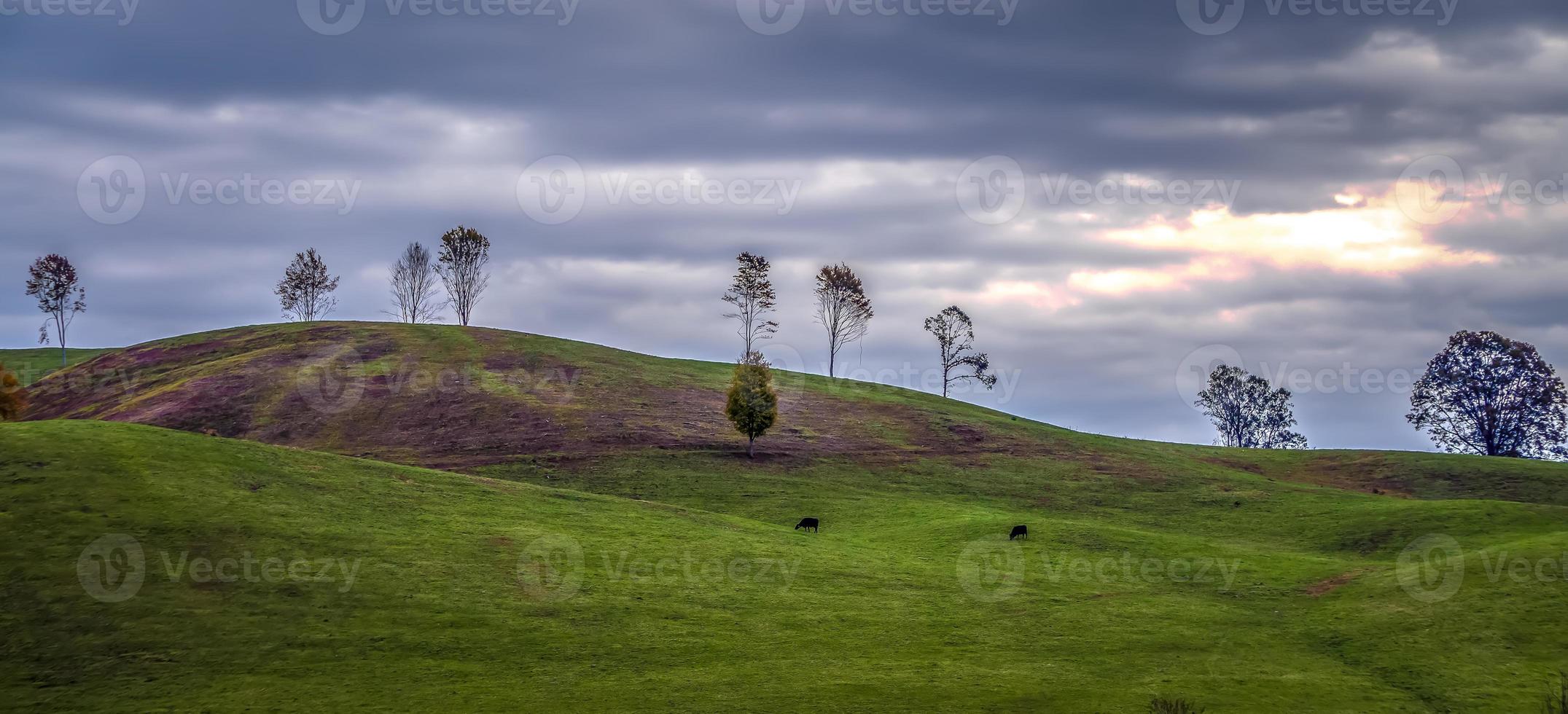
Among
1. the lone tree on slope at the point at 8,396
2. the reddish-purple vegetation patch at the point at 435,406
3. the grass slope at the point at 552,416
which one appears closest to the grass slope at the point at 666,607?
the lone tree on slope at the point at 8,396

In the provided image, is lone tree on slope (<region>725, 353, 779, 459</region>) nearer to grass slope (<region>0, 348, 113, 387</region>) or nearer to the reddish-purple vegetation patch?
the reddish-purple vegetation patch

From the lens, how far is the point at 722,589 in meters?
43.2

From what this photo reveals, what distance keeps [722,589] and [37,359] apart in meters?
143

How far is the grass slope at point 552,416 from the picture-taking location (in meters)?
81.6

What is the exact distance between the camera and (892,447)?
293 feet

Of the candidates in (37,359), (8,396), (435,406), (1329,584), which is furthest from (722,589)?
(37,359)

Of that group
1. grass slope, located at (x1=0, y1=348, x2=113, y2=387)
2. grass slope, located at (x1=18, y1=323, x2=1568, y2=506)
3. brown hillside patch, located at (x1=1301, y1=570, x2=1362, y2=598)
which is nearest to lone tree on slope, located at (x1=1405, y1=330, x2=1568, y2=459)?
grass slope, located at (x1=18, y1=323, x2=1568, y2=506)

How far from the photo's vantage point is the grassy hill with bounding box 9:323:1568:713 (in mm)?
32438

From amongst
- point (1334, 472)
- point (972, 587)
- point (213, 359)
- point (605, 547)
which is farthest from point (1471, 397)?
point (213, 359)

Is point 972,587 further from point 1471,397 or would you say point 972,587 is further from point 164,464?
point 1471,397

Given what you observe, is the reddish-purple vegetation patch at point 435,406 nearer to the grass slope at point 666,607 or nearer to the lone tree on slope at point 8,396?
the lone tree on slope at point 8,396

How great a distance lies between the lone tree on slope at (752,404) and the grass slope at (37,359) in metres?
86.9

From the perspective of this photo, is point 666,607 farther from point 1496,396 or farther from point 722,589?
point 1496,396

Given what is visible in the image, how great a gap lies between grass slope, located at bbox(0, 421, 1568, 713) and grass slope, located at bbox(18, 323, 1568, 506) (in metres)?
23.8
